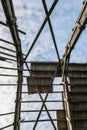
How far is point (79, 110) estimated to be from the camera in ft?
46.4

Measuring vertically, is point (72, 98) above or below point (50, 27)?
below

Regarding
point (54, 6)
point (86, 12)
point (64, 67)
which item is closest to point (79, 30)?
point (86, 12)

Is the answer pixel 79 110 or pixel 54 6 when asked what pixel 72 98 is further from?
pixel 54 6

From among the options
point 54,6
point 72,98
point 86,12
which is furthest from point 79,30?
point 72,98

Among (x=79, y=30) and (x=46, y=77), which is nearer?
(x=79, y=30)

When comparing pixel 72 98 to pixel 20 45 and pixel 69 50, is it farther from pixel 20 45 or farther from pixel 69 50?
pixel 20 45

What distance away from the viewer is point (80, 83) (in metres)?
14.8

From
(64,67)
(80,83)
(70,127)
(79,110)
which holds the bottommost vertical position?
(70,127)

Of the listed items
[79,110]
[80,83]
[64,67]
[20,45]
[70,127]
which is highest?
[20,45]

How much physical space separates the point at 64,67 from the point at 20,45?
9.78ft

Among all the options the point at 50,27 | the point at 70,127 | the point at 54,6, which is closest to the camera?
the point at 54,6

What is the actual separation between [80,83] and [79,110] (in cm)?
168

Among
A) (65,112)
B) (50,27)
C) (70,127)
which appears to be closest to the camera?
(50,27)

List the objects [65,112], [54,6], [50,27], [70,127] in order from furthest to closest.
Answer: [65,112] < [70,127] < [50,27] < [54,6]
